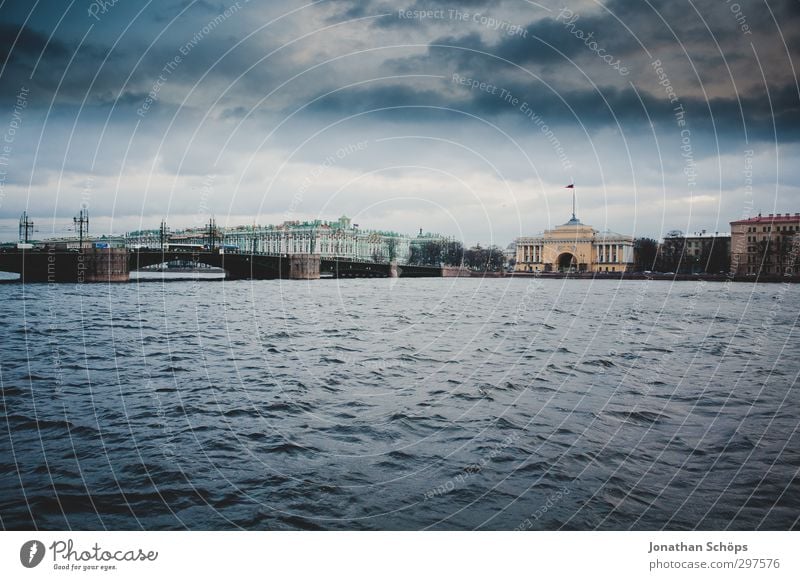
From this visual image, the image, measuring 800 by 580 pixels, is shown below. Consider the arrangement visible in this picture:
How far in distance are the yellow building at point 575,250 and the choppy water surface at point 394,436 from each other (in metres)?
85.2

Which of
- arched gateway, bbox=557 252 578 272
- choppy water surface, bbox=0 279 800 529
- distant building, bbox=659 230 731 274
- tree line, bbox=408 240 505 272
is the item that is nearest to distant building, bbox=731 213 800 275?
distant building, bbox=659 230 731 274

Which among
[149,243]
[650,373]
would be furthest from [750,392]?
[149,243]

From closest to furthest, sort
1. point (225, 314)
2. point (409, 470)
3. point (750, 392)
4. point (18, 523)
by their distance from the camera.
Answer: point (18, 523) → point (409, 470) → point (750, 392) → point (225, 314)

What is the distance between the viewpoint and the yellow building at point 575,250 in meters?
93.1

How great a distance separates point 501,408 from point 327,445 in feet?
8.26

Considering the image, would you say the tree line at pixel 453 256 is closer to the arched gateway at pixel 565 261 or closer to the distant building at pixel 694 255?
the arched gateway at pixel 565 261

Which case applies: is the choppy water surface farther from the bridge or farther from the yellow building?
the yellow building

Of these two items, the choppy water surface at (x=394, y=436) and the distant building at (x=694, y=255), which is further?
the distant building at (x=694, y=255)

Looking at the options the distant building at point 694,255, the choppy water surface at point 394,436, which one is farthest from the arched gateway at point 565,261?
the choppy water surface at point 394,436

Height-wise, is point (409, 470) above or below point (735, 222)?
below

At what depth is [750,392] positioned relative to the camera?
8.04m

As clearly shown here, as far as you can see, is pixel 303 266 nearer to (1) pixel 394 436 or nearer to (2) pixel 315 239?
(2) pixel 315 239
